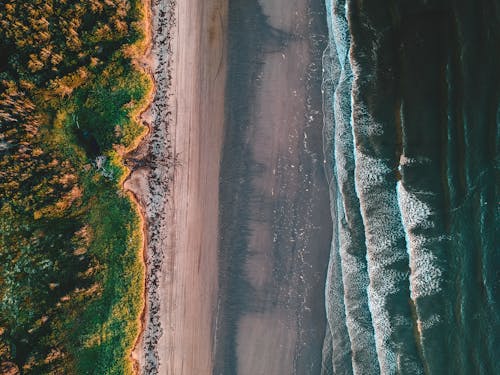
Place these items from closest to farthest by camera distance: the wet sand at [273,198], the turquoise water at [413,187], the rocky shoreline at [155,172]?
the turquoise water at [413,187] < the rocky shoreline at [155,172] < the wet sand at [273,198]

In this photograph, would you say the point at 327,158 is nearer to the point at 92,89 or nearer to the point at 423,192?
the point at 423,192

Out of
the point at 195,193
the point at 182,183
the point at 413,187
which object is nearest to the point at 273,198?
the point at 195,193

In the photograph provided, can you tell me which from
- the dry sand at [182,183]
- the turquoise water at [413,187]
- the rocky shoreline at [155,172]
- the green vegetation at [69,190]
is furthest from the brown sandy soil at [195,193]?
the turquoise water at [413,187]

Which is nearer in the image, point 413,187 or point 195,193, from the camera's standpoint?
point 413,187

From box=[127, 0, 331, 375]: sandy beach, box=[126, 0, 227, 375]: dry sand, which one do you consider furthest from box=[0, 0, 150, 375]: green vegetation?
box=[127, 0, 331, 375]: sandy beach

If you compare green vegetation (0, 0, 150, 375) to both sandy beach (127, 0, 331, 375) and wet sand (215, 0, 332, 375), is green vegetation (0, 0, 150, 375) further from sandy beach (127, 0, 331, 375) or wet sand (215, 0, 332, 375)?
wet sand (215, 0, 332, 375)

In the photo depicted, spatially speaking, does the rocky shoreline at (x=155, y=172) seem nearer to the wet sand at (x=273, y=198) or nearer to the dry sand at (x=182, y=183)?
the dry sand at (x=182, y=183)

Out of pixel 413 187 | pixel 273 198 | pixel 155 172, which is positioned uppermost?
pixel 155 172

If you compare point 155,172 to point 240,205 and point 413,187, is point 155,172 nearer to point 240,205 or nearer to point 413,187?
point 240,205
